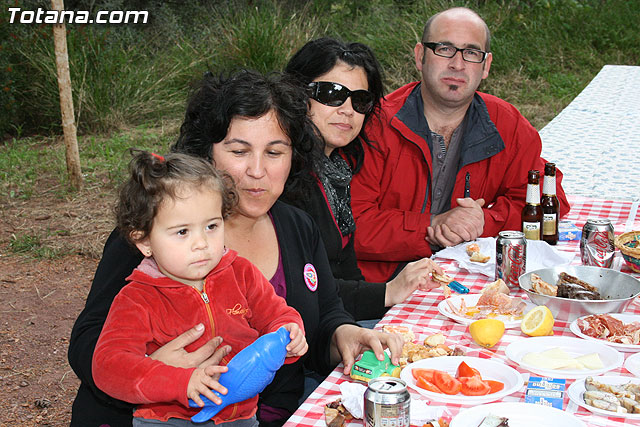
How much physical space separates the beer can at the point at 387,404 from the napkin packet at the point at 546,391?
1.32 ft

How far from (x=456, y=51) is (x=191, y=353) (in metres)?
2.70

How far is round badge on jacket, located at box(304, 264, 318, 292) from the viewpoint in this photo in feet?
7.99

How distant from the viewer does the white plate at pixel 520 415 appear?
1608 millimetres

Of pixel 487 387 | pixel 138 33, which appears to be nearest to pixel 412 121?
pixel 487 387

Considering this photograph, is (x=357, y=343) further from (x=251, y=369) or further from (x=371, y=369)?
(x=251, y=369)

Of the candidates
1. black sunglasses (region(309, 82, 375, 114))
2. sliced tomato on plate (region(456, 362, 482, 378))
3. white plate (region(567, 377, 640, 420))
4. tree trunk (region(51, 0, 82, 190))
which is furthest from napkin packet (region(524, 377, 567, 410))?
tree trunk (region(51, 0, 82, 190))

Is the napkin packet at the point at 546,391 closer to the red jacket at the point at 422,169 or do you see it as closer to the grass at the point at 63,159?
the red jacket at the point at 422,169

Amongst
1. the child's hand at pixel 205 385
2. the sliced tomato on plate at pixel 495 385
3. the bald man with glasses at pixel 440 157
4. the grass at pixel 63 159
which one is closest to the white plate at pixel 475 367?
the sliced tomato on plate at pixel 495 385

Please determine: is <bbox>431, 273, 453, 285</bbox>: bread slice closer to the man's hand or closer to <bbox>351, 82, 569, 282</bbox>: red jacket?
the man's hand

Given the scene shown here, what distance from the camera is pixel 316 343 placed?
2451 mm

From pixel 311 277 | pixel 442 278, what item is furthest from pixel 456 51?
pixel 311 277

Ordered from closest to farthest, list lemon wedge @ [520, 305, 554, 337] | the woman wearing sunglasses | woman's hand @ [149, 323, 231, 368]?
1. woman's hand @ [149, 323, 231, 368]
2. lemon wedge @ [520, 305, 554, 337]
3. the woman wearing sunglasses

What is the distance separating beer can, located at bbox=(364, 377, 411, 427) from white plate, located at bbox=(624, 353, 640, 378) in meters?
0.75

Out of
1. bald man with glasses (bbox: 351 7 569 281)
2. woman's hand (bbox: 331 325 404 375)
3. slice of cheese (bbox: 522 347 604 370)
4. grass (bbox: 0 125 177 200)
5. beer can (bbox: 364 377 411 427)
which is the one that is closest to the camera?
beer can (bbox: 364 377 411 427)
